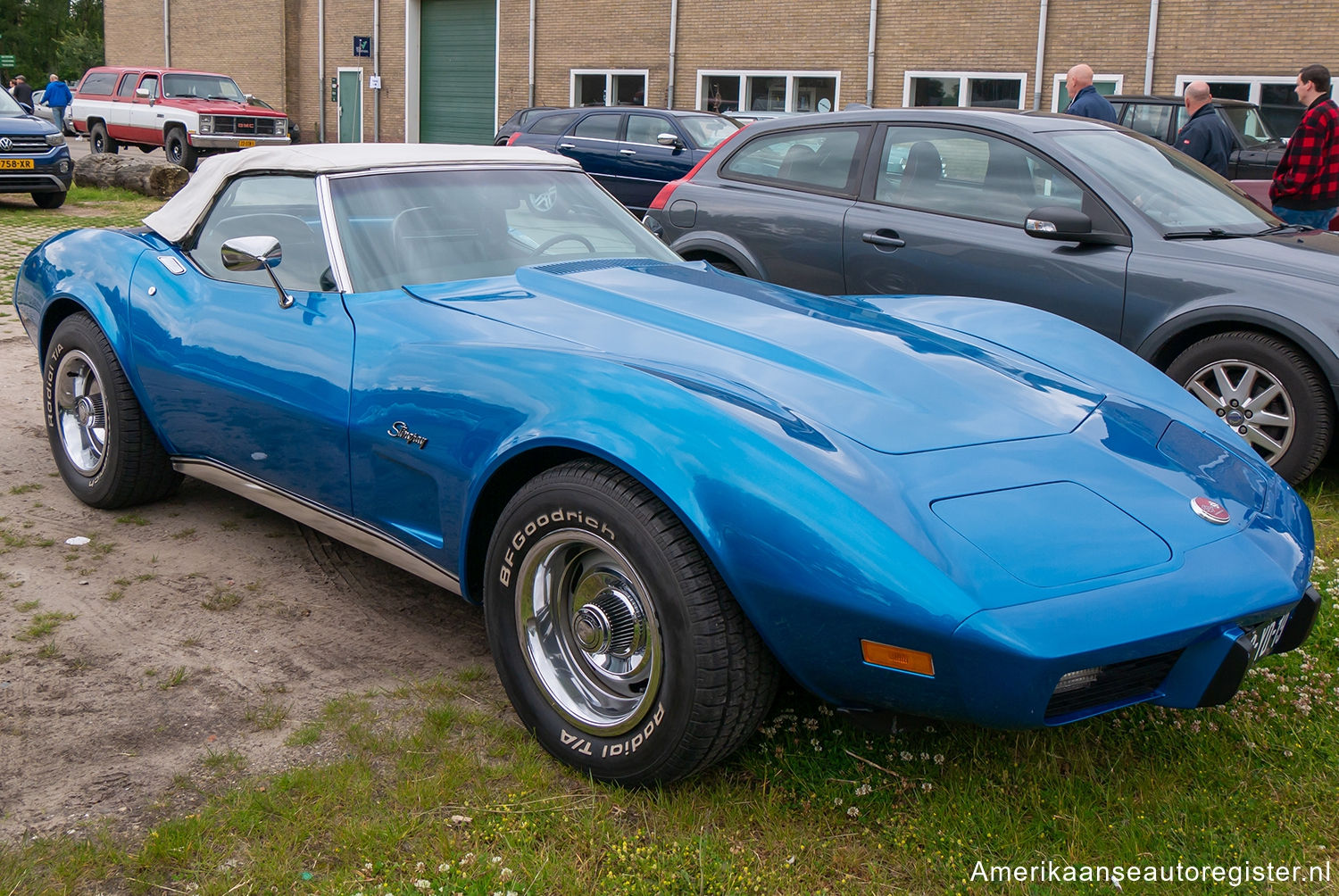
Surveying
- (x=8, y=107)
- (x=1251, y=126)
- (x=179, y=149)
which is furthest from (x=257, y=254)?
(x=179, y=149)

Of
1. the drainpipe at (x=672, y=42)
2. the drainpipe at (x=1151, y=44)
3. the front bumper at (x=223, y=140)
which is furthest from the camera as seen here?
Answer: the drainpipe at (x=672, y=42)

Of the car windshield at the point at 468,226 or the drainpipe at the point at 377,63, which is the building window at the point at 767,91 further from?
the car windshield at the point at 468,226

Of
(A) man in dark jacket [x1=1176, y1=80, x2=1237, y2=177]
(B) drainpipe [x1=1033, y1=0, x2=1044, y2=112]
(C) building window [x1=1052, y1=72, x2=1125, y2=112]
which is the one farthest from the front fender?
(B) drainpipe [x1=1033, y1=0, x2=1044, y2=112]

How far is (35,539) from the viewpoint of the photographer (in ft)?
13.8

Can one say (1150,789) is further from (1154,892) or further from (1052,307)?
(1052,307)

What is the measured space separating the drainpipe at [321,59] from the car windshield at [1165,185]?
1175 inches

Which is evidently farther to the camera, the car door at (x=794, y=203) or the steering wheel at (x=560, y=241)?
the car door at (x=794, y=203)


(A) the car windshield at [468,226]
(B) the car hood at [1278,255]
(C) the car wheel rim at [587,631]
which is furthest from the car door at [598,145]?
(C) the car wheel rim at [587,631]

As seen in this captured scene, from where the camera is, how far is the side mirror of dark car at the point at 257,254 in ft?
11.6

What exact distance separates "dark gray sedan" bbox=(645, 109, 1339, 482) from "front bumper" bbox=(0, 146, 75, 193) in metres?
10.9

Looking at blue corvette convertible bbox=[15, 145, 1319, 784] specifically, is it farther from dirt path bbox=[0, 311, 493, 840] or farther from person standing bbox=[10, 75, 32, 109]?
person standing bbox=[10, 75, 32, 109]

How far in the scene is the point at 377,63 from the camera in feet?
103

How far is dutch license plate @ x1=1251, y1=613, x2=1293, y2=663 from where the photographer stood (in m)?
2.42

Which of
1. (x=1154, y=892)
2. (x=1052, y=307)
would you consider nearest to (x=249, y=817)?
(x=1154, y=892)
